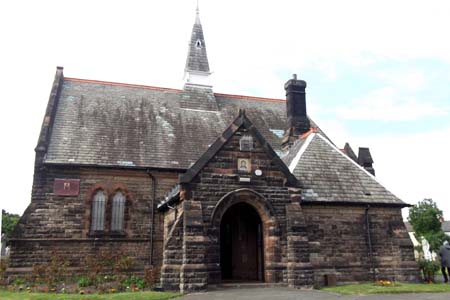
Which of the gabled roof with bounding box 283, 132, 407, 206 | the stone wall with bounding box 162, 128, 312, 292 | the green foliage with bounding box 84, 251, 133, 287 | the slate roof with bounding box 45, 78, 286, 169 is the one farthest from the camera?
the slate roof with bounding box 45, 78, 286, 169

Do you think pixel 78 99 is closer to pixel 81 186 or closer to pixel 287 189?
pixel 81 186

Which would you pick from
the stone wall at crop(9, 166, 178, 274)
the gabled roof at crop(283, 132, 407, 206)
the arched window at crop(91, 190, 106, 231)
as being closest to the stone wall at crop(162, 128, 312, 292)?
the gabled roof at crop(283, 132, 407, 206)

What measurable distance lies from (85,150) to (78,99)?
443 cm

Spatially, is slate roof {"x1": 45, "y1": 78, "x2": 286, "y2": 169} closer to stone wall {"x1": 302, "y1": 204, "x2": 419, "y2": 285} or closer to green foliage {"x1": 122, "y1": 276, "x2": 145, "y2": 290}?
green foliage {"x1": 122, "y1": 276, "x2": 145, "y2": 290}

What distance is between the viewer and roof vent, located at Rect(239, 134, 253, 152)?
55.2 ft

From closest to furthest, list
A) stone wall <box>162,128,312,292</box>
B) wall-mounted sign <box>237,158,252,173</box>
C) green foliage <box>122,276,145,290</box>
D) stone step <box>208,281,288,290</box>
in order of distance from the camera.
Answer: stone wall <box>162,128,312,292</box> → stone step <box>208,281,288,290</box> → wall-mounted sign <box>237,158,252,173</box> → green foliage <box>122,276,145,290</box>

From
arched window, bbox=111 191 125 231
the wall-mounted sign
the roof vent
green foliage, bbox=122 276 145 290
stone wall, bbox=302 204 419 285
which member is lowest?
green foliage, bbox=122 276 145 290

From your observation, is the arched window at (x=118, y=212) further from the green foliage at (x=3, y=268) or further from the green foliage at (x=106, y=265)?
the green foliage at (x=3, y=268)

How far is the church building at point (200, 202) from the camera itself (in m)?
15.9

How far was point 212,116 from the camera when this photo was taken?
25203 millimetres

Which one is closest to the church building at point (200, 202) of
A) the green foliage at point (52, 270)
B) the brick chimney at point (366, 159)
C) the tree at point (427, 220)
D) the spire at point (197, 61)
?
the green foliage at point (52, 270)

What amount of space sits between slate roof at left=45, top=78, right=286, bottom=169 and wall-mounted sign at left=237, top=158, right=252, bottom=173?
4.98 m

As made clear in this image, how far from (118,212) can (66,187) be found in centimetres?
261

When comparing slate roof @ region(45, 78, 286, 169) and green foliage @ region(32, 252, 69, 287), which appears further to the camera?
slate roof @ region(45, 78, 286, 169)
